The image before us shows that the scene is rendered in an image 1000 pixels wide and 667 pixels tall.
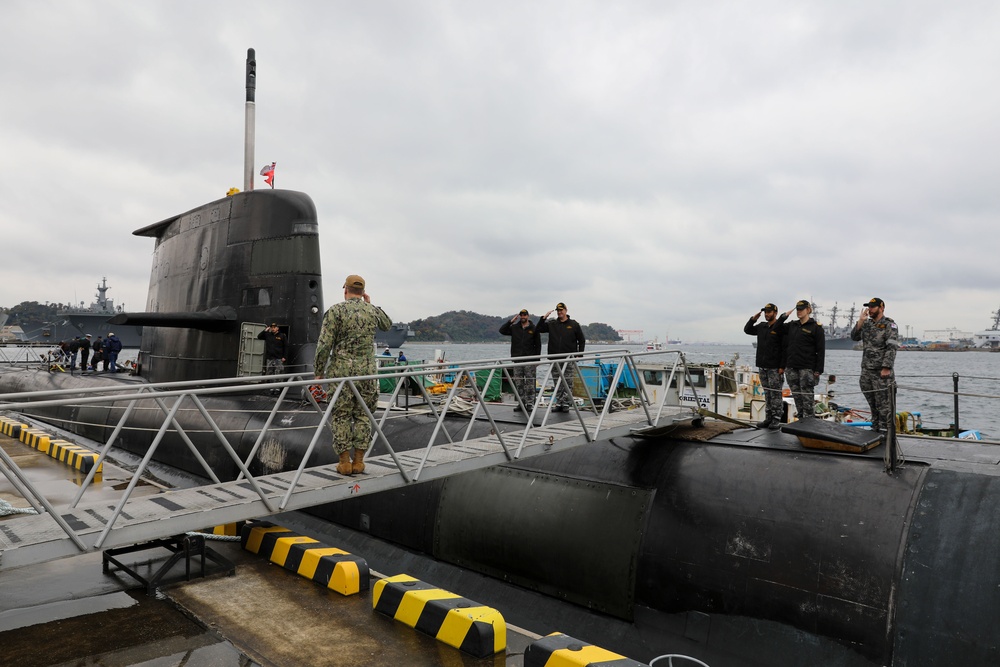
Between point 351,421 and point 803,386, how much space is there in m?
6.50

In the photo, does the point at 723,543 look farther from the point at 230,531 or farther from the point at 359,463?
the point at 230,531

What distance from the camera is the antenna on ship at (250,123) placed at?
636 inches

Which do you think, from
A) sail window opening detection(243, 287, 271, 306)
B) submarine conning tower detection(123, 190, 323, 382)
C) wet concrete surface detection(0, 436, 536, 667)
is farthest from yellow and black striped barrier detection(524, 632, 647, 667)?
sail window opening detection(243, 287, 271, 306)

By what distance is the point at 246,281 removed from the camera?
14.1 metres

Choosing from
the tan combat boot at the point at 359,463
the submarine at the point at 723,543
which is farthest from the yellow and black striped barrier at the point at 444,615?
the submarine at the point at 723,543

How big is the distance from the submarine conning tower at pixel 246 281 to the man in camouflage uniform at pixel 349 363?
713cm

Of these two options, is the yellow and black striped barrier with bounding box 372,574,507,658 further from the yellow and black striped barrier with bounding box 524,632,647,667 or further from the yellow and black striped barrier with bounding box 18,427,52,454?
the yellow and black striped barrier with bounding box 18,427,52,454

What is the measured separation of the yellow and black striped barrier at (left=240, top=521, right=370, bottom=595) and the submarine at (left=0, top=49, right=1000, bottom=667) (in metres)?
1.93

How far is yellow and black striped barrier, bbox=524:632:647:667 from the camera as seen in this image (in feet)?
17.1

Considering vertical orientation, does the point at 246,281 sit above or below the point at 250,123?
below

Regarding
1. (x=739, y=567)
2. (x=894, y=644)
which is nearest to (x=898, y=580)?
(x=894, y=644)

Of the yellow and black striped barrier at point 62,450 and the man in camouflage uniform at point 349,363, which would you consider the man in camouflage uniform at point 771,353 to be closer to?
the man in camouflage uniform at point 349,363

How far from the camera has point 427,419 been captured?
1214cm

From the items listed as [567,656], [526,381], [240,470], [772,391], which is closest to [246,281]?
[526,381]
